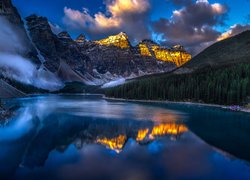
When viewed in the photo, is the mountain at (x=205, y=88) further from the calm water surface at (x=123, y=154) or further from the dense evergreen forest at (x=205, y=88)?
the calm water surface at (x=123, y=154)

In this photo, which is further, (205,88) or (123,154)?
(205,88)

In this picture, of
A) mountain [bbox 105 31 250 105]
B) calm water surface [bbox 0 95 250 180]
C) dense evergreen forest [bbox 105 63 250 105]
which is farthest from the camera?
dense evergreen forest [bbox 105 63 250 105]

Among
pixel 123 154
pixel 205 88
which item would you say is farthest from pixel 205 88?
pixel 123 154

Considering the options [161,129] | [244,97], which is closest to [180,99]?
[244,97]

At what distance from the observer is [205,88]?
5394 inches

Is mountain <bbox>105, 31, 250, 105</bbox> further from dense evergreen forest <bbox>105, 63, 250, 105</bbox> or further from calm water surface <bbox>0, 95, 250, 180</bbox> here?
calm water surface <bbox>0, 95, 250, 180</bbox>

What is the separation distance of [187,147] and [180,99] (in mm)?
118157

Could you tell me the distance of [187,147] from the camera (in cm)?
3753

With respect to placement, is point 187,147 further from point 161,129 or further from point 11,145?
point 11,145

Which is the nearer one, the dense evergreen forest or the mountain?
the mountain

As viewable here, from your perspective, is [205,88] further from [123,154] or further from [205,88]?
[123,154]

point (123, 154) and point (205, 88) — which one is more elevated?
point (205, 88)

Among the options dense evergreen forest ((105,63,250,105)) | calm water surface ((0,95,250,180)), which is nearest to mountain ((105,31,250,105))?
dense evergreen forest ((105,63,250,105))

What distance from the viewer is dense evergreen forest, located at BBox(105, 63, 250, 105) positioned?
383 feet
